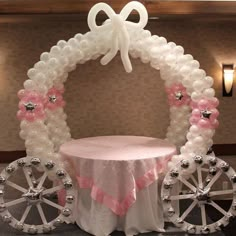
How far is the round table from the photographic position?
361 centimetres

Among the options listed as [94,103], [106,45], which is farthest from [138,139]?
[106,45]

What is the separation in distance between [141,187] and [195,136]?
2.46ft

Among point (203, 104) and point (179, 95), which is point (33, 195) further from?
point (179, 95)

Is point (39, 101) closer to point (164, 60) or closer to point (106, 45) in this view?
point (106, 45)

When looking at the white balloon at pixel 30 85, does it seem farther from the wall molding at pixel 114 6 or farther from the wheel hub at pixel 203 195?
the wheel hub at pixel 203 195

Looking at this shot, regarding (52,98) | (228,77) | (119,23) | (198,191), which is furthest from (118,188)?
(228,77)

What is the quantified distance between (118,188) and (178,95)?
4.87 feet

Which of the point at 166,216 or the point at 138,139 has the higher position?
the point at 138,139

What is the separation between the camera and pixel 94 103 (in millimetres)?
5078

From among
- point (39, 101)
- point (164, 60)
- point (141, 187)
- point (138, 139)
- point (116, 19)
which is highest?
point (116, 19)

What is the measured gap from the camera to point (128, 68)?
4082mm

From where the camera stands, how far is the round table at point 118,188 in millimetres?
3611

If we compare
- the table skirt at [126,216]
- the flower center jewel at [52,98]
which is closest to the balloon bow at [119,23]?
the flower center jewel at [52,98]

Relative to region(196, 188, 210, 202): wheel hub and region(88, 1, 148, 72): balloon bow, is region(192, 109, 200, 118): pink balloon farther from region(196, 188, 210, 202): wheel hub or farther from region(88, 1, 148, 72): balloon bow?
region(88, 1, 148, 72): balloon bow
